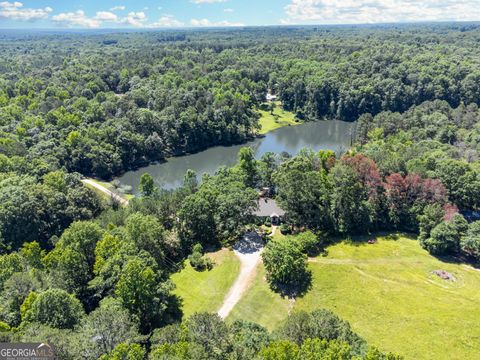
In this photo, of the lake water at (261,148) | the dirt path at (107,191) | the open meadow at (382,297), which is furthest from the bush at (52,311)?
the lake water at (261,148)

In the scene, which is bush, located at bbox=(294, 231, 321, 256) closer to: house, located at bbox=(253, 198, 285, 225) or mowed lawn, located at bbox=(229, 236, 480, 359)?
mowed lawn, located at bbox=(229, 236, 480, 359)

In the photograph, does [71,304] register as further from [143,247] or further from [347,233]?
A: [347,233]

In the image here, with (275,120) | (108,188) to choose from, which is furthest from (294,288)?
(275,120)

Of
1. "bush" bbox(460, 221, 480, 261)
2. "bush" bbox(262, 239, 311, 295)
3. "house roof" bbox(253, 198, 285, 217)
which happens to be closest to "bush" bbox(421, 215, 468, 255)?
"bush" bbox(460, 221, 480, 261)

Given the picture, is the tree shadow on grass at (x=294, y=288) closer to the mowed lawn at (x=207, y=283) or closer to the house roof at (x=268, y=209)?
the mowed lawn at (x=207, y=283)

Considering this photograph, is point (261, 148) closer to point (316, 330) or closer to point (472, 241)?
point (472, 241)
